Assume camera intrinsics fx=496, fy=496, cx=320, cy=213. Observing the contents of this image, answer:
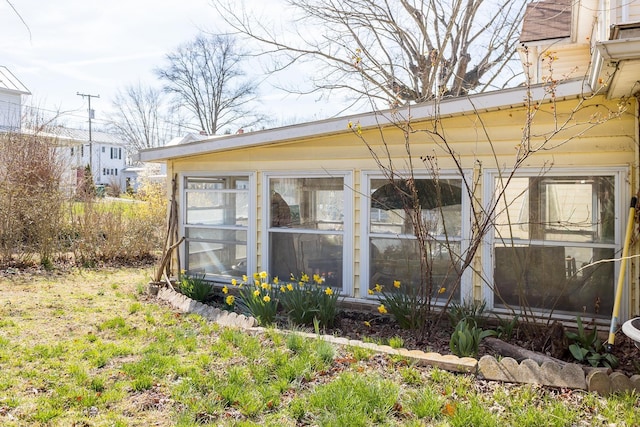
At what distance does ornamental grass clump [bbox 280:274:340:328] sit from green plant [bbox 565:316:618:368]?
2.29 meters

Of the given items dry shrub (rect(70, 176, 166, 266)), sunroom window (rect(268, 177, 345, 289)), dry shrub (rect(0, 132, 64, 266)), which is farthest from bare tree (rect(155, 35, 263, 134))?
sunroom window (rect(268, 177, 345, 289))

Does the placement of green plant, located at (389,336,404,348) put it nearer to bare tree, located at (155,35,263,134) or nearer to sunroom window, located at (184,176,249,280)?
sunroom window, located at (184,176,249,280)

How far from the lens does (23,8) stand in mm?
3359

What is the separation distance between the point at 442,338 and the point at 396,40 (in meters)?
12.0

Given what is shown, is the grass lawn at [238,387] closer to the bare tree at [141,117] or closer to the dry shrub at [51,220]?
the dry shrub at [51,220]

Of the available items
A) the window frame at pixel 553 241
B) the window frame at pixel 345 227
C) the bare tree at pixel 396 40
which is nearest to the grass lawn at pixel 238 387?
the window frame at pixel 345 227

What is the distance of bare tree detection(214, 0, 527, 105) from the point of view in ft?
45.9

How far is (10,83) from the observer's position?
26.4 metres

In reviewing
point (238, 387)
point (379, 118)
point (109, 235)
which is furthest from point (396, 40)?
point (238, 387)

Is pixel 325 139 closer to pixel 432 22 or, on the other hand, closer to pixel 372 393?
pixel 372 393

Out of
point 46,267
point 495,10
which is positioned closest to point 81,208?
point 46,267

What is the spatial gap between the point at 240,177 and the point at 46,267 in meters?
5.16

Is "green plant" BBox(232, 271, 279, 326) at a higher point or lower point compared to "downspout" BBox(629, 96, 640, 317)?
lower

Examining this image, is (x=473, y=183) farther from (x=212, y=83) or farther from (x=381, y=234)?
(x=212, y=83)
